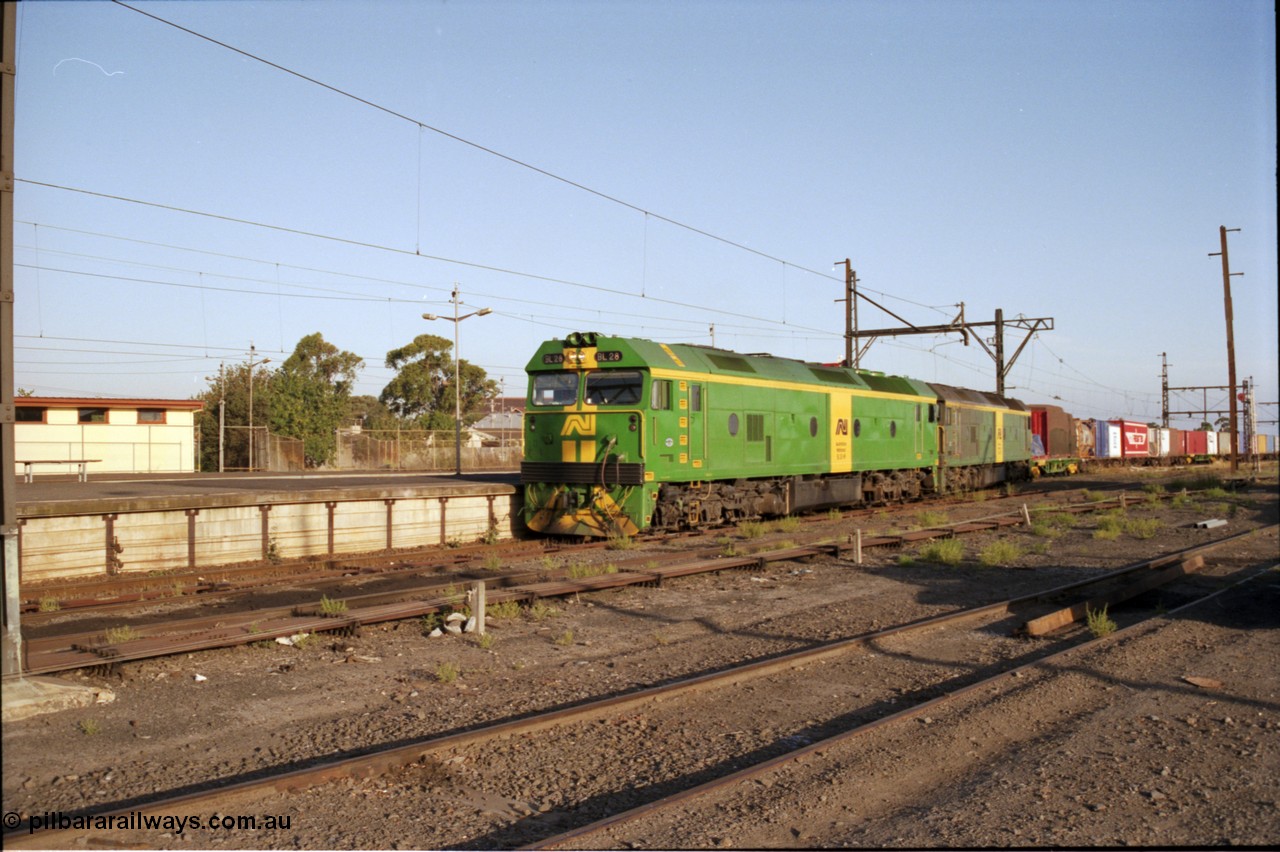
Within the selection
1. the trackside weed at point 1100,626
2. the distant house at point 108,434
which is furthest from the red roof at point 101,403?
the trackside weed at point 1100,626

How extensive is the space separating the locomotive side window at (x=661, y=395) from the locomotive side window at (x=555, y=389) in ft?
5.57

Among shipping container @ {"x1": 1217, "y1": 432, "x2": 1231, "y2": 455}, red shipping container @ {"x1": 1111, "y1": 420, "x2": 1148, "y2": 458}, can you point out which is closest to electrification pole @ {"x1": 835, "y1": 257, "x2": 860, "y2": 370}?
red shipping container @ {"x1": 1111, "y1": 420, "x2": 1148, "y2": 458}

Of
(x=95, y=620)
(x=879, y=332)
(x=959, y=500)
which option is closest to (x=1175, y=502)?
(x=959, y=500)

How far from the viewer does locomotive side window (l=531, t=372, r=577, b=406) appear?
59.5ft

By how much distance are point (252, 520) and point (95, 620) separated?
4854mm

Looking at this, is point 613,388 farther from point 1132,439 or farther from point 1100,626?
point 1132,439

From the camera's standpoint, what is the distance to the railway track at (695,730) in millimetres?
5160

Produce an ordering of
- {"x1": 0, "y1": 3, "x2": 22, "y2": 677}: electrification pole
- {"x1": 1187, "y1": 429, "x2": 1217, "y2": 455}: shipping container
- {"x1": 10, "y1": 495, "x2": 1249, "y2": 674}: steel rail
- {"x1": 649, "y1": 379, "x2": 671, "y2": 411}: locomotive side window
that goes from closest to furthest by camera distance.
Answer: {"x1": 0, "y1": 3, "x2": 22, "y2": 677}: electrification pole → {"x1": 10, "y1": 495, "x2": 1249, "y2": 674}: steel rail → {"x1": 649, "y1": 379, "x2": 671, "y2": 411}: locomotive side window → {"x1": 1187, "y1": 429, "x2": 1217, "y2": 455}: shipping container

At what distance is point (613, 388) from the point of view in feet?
57.5

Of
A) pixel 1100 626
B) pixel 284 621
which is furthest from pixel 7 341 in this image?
pixel 1100 626

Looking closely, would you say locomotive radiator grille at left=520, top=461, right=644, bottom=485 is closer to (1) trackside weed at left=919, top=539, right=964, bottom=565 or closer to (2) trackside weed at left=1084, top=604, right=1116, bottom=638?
(1) trackside weed at left=919, top=539, right=964, bottom=565
